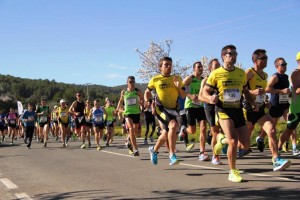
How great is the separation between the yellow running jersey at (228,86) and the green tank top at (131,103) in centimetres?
488

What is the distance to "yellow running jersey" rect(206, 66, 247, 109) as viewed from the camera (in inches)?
251

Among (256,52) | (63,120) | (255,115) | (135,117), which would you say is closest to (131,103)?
(135,117)

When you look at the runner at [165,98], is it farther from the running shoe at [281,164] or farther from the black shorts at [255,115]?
the running shoe at [281,164]

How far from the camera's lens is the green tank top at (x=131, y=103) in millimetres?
11094

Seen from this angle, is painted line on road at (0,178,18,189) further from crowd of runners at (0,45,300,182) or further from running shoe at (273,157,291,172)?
running shoe at (273,157,291,172)

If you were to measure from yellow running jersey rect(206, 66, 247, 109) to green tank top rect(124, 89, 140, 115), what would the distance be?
16.0ft

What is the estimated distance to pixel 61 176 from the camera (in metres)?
7.67

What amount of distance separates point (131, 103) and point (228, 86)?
16.7 ft

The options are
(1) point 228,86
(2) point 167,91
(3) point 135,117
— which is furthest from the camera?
(3) point 135,117

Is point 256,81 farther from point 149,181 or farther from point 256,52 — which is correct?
point 149,181

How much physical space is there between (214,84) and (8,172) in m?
4.97

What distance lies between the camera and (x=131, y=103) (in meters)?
11.1

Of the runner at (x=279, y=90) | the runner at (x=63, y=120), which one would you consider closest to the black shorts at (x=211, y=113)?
the runner at (x=279, y=90)

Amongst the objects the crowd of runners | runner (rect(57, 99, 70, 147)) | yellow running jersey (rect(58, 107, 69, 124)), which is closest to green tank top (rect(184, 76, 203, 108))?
the crowd of runners
